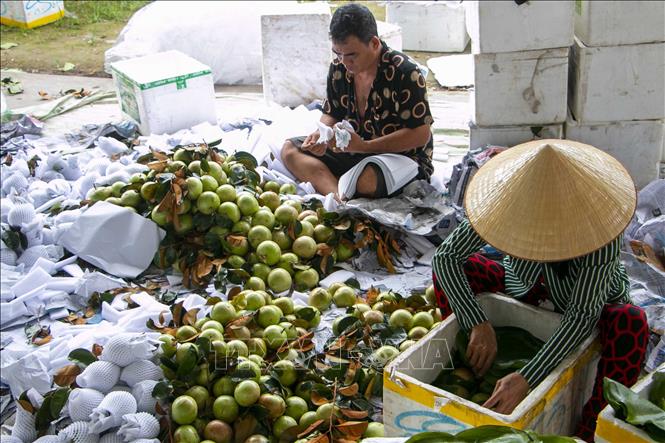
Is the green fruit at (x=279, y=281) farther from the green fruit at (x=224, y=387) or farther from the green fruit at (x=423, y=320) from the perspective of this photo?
the green fruit at (x=224, y=387)

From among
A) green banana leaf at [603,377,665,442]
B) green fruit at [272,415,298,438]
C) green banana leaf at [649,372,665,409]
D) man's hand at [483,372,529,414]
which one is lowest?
green fruit at [272,415,298,438]

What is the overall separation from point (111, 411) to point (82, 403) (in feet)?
0.36

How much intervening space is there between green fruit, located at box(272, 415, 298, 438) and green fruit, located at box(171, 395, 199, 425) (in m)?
0.25

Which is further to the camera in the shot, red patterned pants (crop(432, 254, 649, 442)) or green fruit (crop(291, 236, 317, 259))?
Answer: green fruit (crop(291, 236, 317, 259))

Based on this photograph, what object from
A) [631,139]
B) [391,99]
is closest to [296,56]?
[391,99]

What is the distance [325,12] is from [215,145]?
1.64 m

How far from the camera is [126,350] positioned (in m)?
2.42

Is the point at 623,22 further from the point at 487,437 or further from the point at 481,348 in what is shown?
the point at 487,437

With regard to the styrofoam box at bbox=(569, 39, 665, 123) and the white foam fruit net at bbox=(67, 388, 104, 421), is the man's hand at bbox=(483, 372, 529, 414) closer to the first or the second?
the white foam fruit net at bbox=(67, 388, 104, 421)

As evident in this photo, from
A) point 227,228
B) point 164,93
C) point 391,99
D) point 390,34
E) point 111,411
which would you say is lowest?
point 111,411

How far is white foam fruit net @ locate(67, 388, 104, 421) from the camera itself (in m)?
2.29

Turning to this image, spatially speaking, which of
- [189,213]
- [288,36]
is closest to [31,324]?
[189,213]

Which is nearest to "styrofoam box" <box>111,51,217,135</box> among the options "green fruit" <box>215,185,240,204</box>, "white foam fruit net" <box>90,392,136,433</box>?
"green fruit" <box>215,185,240,204</box>

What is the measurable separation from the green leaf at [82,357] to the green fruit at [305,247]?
3.47 feet
